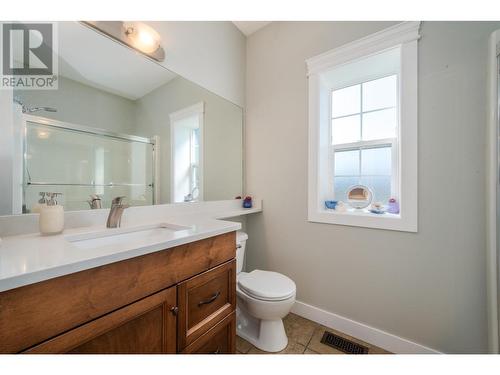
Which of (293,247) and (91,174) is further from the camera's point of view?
(293,247)

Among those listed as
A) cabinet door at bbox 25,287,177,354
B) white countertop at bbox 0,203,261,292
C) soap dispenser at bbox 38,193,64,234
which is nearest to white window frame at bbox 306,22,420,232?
white countertop at bbox 0,203,261,292

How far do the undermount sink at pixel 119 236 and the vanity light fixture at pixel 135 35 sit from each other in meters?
1.05

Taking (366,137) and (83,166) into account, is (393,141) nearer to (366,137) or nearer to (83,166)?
(366,137)

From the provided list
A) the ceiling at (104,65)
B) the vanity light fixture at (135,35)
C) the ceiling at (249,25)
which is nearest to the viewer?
the ceiling at (104,65)

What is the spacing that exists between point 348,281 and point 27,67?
2.13 meters

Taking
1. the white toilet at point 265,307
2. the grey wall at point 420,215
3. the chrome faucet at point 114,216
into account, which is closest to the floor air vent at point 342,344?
the grey wall at point 420,215

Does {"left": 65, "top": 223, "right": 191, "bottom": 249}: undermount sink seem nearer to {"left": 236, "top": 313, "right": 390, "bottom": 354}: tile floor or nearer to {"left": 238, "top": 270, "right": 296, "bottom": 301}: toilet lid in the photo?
{"left": 238, "top": 270, "right": 296, "bottom": 301}: toilet lid

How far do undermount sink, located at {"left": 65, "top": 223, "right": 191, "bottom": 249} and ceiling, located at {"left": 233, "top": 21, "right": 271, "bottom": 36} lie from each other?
1.91 metres

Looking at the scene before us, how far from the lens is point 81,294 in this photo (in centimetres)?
55

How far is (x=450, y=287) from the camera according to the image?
111 cm

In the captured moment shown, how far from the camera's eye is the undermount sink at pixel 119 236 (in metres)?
0.82

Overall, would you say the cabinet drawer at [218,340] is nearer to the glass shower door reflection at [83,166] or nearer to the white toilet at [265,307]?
A: the white toilet at [265,307]
